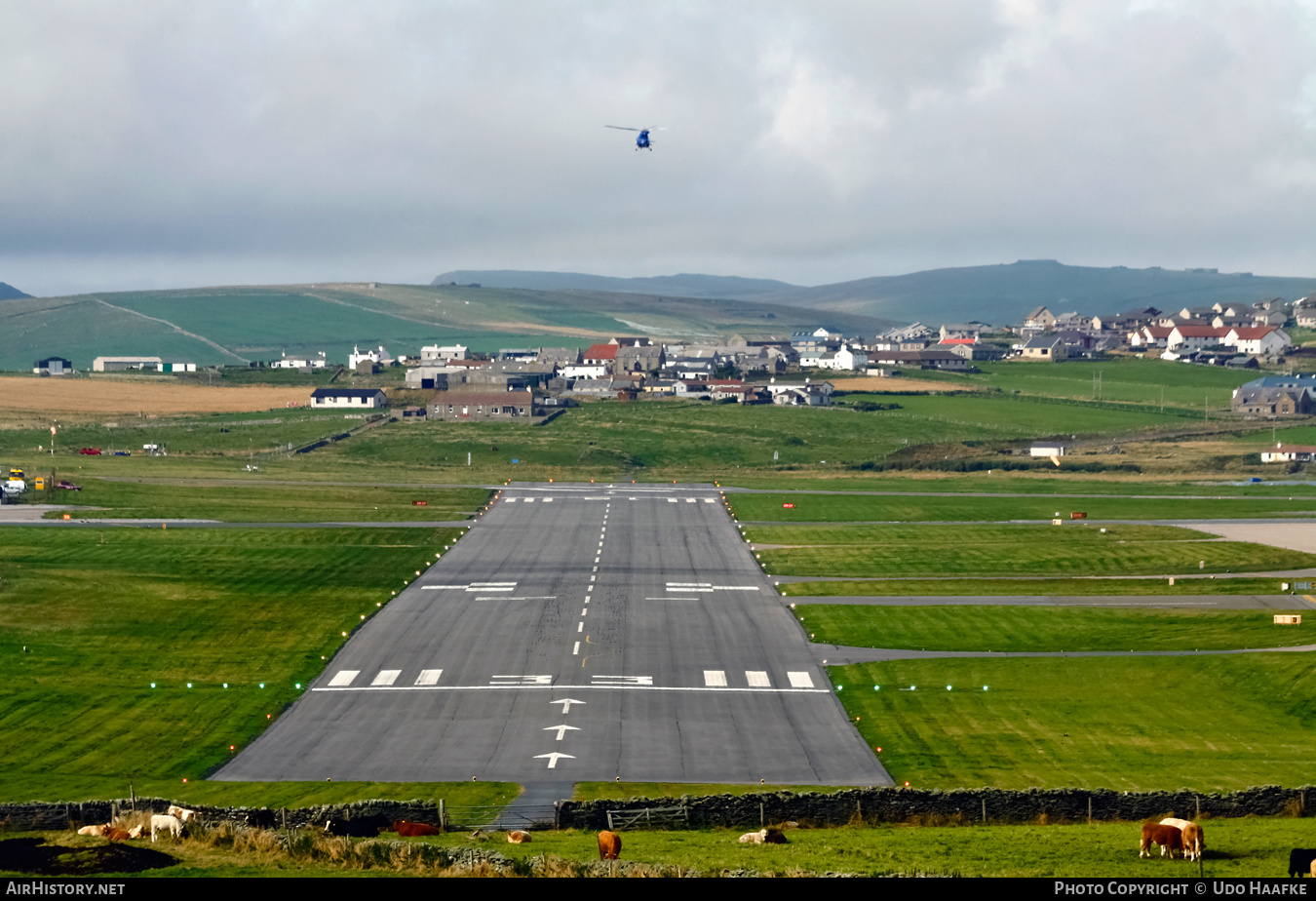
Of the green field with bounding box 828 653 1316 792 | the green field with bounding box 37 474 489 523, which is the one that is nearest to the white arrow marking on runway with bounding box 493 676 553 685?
the green field with bounding box 828 653 1316 792

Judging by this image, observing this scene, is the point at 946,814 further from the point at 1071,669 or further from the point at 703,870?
the point at 1071,669

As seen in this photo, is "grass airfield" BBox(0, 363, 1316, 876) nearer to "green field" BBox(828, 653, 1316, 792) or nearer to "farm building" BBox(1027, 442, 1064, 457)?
"green field" BBox(828, 653, 1316, 792)

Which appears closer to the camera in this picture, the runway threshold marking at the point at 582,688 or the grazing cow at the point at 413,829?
the grazing cow at the point at 413,829

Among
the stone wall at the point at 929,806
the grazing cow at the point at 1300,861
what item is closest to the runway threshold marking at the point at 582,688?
the stone wall at the point at 929,806

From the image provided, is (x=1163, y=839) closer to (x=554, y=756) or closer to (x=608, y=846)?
(x=608, y=846)

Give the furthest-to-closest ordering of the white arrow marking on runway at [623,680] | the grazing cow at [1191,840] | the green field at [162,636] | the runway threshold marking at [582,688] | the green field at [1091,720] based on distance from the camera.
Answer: the white arrow marking on runway at [623,680], the runway threshold marking at [582,688], the green field at [162,636], the green field at [1091,720], the grazing cow at [1191,840]

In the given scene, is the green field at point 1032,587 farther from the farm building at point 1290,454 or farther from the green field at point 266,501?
the farm building at point 1290,454

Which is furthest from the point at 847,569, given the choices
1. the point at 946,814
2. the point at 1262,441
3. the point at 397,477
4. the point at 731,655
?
the point at 1262,441

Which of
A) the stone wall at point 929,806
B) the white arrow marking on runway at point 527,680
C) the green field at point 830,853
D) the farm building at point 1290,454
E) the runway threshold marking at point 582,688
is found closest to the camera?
the green field at point 830,853
